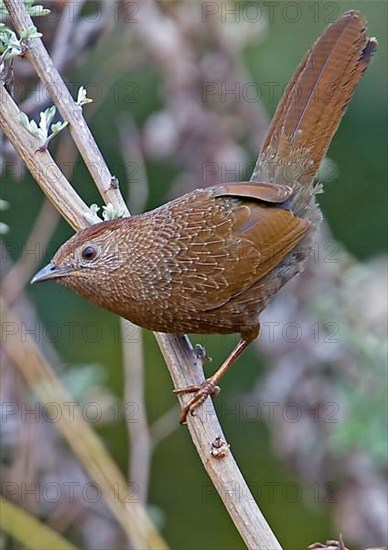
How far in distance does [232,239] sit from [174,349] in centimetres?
47

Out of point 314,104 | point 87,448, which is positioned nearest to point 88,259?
point 87,448

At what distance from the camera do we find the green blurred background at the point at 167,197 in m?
5.92

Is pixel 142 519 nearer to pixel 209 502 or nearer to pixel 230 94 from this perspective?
pixel 230 94

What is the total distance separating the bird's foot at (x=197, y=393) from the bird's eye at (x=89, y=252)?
431 millimetres

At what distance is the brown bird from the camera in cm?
309

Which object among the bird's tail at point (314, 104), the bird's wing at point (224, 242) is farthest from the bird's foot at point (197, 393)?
the bird's tail at point (314, 104)

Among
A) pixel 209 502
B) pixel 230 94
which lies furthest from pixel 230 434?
pixel 230 94

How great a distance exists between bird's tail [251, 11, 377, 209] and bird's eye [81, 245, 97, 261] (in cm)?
84

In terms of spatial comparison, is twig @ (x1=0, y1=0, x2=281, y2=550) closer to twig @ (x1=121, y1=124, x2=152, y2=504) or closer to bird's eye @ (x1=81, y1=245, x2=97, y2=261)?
bird's eye @ (x1=81, y1=245, x2=97, y2=261)

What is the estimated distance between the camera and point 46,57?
2.88 m

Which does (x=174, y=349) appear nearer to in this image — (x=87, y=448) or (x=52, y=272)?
(x=52, y=272)

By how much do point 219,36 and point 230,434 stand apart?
241 cm

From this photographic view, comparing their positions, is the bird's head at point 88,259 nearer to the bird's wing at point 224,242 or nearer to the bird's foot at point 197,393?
the bird's wing at point 224,242

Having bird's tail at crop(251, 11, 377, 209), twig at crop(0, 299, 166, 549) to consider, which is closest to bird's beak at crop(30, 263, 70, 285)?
twig at crop(0, 299, 166, 549)
